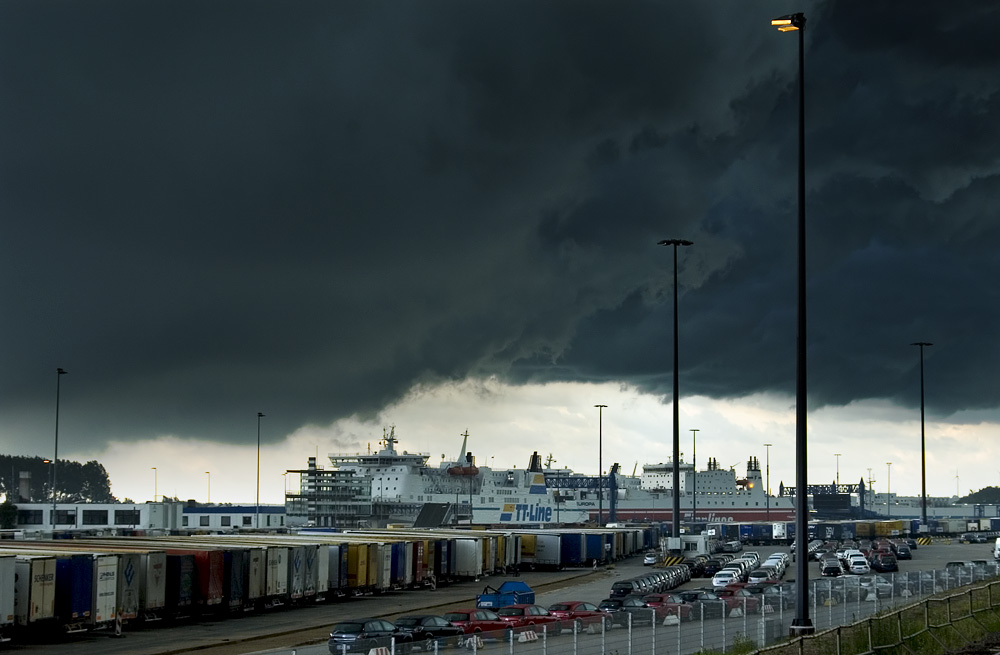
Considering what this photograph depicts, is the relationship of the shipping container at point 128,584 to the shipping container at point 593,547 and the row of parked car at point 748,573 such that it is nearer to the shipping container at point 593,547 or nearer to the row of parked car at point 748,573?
the row of parked car at point 748,573

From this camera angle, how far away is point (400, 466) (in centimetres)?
16025

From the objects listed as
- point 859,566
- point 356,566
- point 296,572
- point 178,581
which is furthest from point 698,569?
point 178,581

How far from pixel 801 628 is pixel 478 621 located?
11.4 m

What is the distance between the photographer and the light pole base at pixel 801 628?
25.0 m

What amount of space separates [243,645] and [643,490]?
14982 cm

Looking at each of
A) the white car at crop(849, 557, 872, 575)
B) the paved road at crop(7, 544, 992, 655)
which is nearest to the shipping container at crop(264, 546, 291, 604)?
the paved road at crop(7, 544, 992, 655)

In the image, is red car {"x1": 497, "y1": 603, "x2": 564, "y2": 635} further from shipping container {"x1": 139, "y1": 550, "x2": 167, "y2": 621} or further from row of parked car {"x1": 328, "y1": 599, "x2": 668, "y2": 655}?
shipping container {"x1": 139, "y1": 550, "x2": 167, "y2": 621}

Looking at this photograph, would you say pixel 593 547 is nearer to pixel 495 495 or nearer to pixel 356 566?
pixel 356 566

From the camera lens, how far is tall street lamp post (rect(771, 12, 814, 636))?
82.8 ft

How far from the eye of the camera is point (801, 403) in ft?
86.9

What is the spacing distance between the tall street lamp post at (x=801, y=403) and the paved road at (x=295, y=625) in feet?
36.3

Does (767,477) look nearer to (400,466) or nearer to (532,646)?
(400,466)

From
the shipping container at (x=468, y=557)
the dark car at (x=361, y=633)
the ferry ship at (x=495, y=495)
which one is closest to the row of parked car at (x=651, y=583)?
the dark car at (x=361, y=633)

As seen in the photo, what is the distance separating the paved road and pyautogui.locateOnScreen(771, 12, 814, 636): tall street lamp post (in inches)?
436
